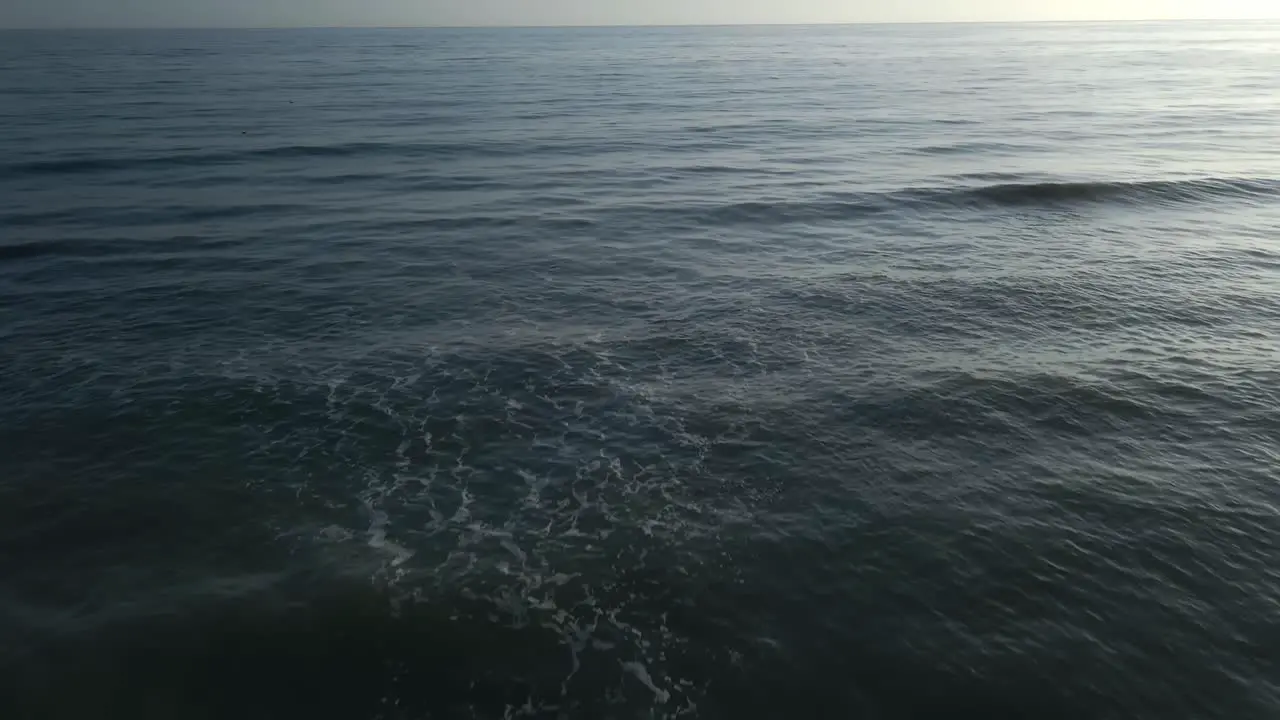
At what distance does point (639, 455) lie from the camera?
35.5 meters

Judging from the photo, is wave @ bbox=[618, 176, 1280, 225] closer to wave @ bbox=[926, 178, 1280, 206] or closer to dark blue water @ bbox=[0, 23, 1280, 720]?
wave @ bbox=[926, 178, 1280, 206]

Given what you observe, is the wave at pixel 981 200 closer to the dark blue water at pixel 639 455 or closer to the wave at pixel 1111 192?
the wave at pixel 1111 192

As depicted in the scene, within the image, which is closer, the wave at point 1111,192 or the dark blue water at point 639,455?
the dark blue water at point 639,455

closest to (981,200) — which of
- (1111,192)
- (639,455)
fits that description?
(1111,192)

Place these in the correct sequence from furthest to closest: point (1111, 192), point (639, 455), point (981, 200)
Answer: point (1111, 192) → point (981, 200) → point (639, 455)

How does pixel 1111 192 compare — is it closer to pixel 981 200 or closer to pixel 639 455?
pixel 981 200

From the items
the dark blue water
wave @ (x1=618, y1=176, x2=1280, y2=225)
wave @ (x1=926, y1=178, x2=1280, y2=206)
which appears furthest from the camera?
wave @ (x1=926, y1=178, x2=1280, y2=206)

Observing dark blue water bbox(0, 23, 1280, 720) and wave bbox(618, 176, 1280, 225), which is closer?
dark blue water bbox(0, 23, 1280, 720)

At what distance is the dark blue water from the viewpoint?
80.2ft

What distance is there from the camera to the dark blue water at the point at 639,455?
24438 mm

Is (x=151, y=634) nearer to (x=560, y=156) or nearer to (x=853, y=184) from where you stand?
(x=853, y=184)

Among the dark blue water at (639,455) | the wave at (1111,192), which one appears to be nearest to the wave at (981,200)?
the wave at (1111,192)

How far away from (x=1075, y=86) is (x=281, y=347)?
595 ft

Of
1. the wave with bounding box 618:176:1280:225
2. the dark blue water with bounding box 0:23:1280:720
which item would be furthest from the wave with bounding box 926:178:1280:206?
the dark blue water with bounding box 0:23:1280:720
